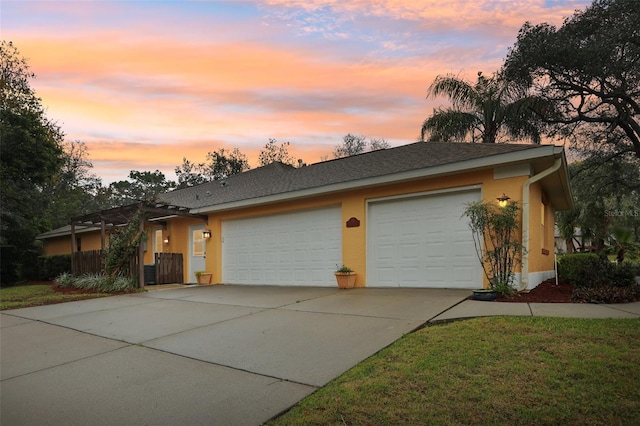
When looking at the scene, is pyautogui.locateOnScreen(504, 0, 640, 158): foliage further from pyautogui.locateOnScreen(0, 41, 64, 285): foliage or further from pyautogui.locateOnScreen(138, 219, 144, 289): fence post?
pyautogui.locateOnScreen(0, 41, 64, 285): foliage

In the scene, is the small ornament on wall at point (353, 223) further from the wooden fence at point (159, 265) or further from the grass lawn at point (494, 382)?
the wooden fence at point (159, 265)

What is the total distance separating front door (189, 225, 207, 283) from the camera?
1330 centimetres

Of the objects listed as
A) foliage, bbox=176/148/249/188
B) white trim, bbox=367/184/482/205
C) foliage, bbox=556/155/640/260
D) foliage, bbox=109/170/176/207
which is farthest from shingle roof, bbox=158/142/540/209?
foliage, bbox=109/170/176/207

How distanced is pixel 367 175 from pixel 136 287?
7.38 metres

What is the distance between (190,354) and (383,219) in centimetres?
585

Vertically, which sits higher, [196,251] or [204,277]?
[196,251]

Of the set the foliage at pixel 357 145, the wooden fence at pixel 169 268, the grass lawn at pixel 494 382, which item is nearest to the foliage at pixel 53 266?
the wooden fence at pixel 169 268

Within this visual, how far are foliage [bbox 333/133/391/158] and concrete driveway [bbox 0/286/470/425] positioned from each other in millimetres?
25848

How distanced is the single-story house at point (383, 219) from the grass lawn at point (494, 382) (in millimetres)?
3713

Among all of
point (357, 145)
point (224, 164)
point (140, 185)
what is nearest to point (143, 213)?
point (224, 164)

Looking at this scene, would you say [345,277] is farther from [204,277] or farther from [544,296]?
[204,277]

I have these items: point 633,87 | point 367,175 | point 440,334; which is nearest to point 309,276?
point 367,175

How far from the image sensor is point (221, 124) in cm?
1316

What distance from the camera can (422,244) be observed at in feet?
27.4
